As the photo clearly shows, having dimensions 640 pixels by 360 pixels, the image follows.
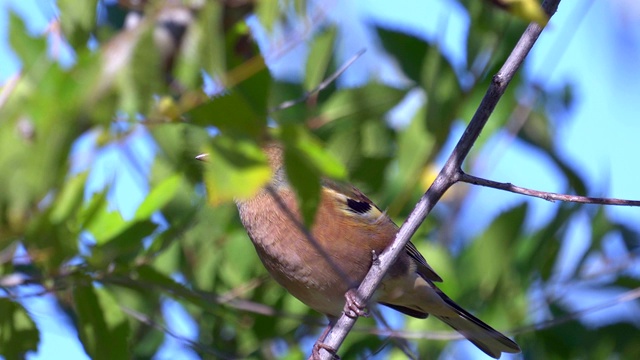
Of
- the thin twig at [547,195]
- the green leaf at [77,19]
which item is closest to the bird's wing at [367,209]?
the thin twig at [547,195]

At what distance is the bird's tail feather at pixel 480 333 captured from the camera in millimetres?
4195

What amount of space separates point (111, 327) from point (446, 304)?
1.88 m

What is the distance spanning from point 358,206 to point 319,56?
0.86m

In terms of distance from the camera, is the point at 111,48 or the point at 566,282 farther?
the point at 566,282

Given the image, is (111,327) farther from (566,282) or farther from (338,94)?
(566,282)

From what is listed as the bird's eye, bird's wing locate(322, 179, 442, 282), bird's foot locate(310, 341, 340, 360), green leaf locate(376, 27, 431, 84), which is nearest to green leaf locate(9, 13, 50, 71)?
bird's foot locate(310, 341, 340, 360)

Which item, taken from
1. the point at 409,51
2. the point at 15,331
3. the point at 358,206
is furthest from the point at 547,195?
the point at 15,331

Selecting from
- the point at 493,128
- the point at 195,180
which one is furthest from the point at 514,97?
the point at 195,180

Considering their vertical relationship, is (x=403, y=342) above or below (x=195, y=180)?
below

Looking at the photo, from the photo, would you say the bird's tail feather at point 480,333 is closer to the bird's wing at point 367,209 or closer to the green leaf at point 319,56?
the bird's wing at point 367,209

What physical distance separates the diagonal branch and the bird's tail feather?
47.3 inches

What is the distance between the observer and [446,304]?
14.4 ft

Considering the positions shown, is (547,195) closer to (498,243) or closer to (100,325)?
(498,243)

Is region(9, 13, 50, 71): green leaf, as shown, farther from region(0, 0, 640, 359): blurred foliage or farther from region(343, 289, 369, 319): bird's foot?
region(343, 289, 369, 319): bird's foot
